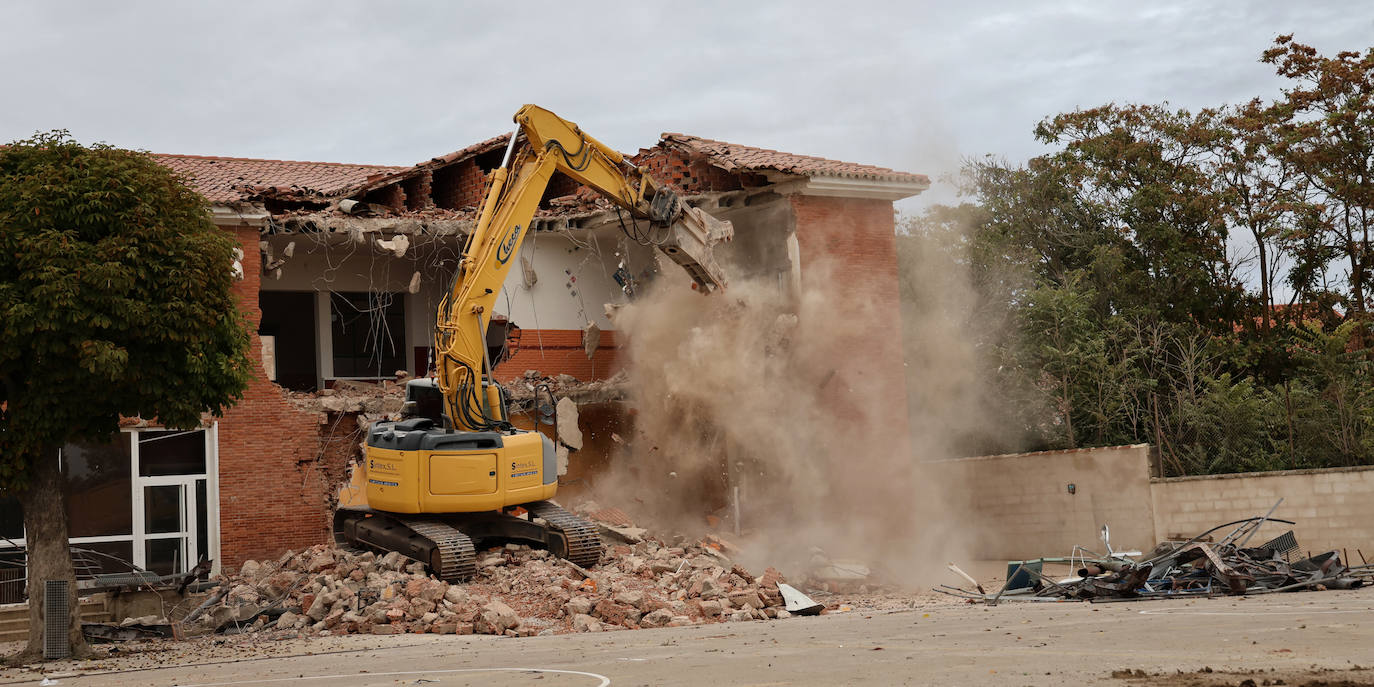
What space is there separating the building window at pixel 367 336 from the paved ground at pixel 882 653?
13.5 m

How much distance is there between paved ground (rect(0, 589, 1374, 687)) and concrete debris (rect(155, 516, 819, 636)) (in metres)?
0.65

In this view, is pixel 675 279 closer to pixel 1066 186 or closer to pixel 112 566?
pixel 112 566

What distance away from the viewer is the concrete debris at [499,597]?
13844mm

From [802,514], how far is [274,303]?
1241 centimetres

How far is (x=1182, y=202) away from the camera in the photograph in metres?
30.4

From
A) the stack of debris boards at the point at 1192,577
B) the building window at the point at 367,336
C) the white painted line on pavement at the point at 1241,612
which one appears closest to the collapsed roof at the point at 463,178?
the building window at the point at 367,336

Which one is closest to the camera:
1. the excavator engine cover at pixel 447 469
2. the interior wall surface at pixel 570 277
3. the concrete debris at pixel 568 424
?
the excavator engine cover at pixel 447 469

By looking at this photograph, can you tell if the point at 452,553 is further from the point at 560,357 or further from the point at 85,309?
the point at 560,357

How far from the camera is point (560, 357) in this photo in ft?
80.5

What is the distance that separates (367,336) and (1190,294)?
1974 centimetres

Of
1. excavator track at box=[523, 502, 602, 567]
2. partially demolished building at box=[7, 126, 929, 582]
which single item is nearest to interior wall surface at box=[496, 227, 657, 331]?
partially demolished building at box=[7, 126, 929, 582]

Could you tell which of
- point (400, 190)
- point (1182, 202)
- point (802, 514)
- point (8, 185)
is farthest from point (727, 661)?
point (1182, 202)

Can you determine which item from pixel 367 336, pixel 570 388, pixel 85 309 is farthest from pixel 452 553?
pixel 367 336

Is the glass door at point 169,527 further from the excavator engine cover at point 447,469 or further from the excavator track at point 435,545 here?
the excavator engine cover at point 447,469
